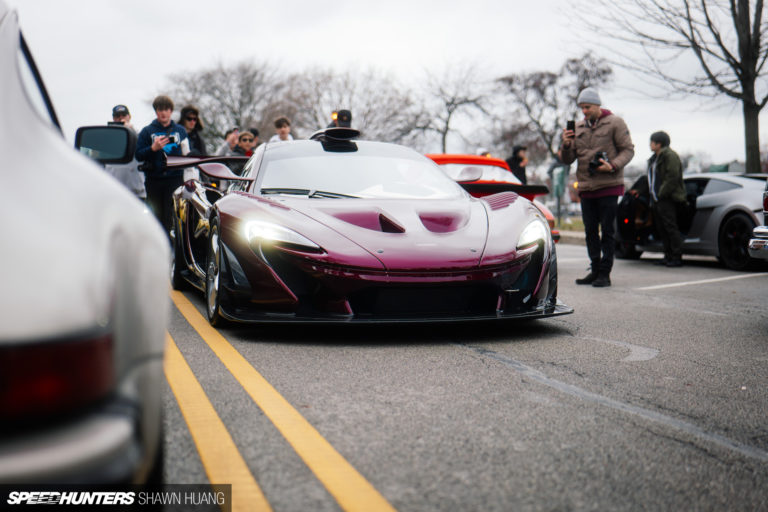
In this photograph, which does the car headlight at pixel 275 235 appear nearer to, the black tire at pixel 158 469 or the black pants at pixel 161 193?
the black tire at pixel 158 469

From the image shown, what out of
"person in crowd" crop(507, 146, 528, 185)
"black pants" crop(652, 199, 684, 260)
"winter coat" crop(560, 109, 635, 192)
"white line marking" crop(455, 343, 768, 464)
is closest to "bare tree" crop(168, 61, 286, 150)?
"person in crowd" crop(507, 146, 528, 185)

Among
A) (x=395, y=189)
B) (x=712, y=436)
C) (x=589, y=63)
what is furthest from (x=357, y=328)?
(x=589, y=63)

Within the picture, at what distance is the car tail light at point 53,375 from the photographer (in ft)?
4.25

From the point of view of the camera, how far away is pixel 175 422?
2.94 m

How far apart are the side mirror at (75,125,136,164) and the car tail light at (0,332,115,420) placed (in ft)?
5.58

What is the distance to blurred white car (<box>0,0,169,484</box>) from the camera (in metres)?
1.30

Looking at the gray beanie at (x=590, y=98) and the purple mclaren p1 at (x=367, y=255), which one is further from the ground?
the gray beanie at (x=590, y=98)

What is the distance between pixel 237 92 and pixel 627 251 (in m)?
42.8

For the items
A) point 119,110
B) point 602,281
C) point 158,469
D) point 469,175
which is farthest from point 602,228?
point 158,469

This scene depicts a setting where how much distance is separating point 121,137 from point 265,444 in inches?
50.3

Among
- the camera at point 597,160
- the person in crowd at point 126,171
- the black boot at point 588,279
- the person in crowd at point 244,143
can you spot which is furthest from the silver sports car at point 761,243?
the person in crowd at point 244,143

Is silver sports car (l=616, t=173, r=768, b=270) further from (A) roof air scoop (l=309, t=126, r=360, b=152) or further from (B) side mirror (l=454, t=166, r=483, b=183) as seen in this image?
(A) roof air scoop (l=309, t=126, r=360, b=152)

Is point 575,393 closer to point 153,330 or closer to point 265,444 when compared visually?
point 265,444

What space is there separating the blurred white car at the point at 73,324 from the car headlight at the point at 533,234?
3361 millimetres
